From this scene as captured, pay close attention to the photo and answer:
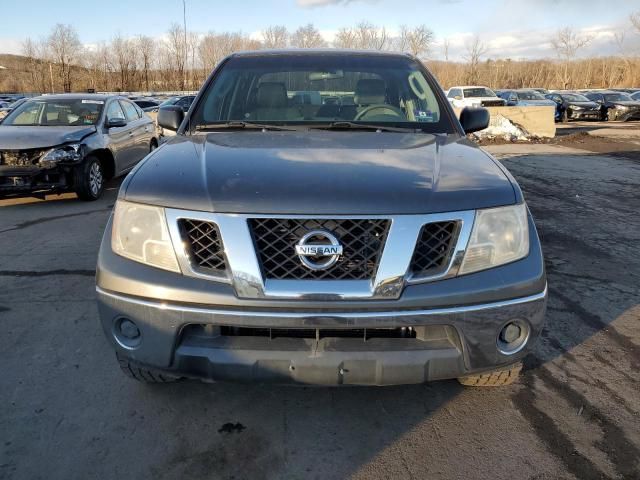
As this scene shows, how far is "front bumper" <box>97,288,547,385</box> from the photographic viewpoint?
2.04 metres

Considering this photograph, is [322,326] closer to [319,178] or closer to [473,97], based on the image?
[319,178]

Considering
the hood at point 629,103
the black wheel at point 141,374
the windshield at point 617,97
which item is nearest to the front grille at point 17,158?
the black wheel at point 141,374

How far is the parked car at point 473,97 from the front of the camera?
2272cm

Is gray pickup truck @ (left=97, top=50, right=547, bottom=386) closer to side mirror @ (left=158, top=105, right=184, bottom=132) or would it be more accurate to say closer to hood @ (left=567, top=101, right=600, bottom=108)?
side mirror @ (left=158, top=105, right=184, bottom=132)

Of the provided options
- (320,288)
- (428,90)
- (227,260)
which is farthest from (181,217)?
(428,90)

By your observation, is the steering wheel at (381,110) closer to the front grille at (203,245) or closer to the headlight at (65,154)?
the front grille at (203,245)

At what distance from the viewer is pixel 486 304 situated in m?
2.10

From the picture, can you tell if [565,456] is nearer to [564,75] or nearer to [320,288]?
[320,288]

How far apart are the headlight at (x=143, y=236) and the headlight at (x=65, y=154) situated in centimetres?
546

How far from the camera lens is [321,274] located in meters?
2.05

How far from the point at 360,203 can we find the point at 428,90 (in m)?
1.90

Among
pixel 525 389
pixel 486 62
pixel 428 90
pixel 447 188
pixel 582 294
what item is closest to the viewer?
pixel 447 188

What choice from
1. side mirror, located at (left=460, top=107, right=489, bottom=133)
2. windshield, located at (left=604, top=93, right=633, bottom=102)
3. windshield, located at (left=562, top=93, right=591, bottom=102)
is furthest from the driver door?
windshield, located at (left=604, top=93, right=633, bottom=102)

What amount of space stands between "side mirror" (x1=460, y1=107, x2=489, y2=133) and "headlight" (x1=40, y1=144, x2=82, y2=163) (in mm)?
5498
